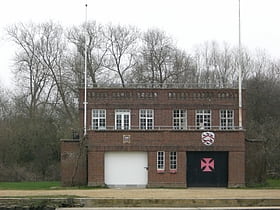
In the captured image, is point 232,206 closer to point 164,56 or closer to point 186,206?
point 186,206

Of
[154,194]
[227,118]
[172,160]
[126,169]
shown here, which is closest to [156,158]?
[172,160]

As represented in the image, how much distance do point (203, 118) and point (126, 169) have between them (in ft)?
31.7

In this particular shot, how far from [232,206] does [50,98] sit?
44.9m

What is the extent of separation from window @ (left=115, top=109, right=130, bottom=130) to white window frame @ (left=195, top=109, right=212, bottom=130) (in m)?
5.67

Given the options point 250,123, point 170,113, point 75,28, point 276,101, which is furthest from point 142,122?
point 75,28

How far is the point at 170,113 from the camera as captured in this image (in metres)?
48.8

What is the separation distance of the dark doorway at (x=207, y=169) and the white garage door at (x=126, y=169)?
324 cm

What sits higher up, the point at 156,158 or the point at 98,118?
the point at 98,118

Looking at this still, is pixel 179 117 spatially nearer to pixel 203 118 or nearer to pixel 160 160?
pixel 203 118

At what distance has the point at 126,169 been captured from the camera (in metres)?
42.8

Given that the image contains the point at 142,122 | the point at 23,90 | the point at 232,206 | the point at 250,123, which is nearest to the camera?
the point at 232,206

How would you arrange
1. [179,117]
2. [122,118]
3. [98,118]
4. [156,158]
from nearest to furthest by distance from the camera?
[156,158] < [98,118] < [122,118] < [179,117]

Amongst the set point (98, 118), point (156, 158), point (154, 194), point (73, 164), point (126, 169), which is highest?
point (98, 118)

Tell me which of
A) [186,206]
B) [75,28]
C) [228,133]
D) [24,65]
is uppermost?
[75,28]
